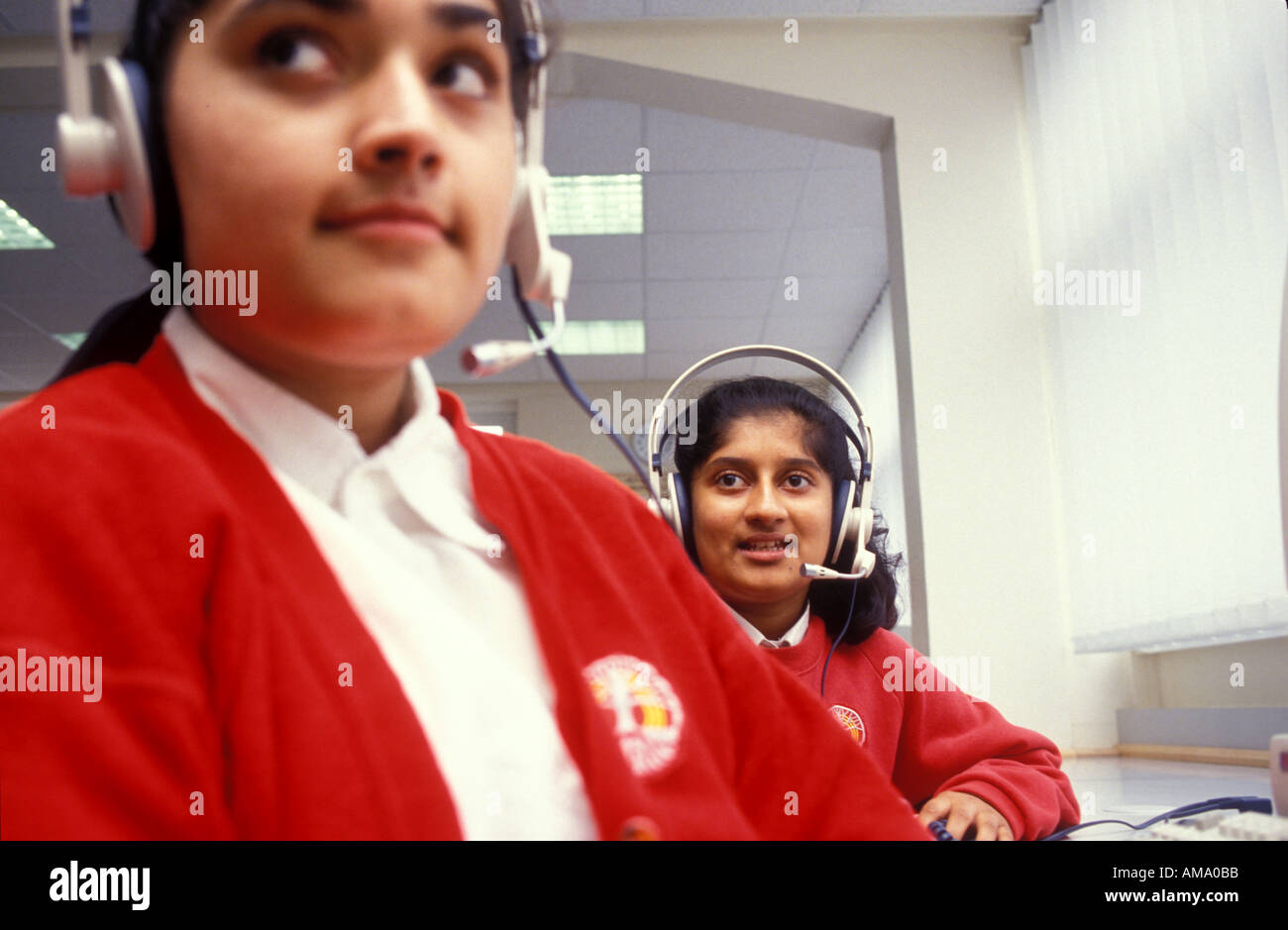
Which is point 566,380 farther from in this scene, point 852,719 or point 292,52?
point 852,719

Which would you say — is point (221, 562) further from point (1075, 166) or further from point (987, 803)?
point (1075, 166)

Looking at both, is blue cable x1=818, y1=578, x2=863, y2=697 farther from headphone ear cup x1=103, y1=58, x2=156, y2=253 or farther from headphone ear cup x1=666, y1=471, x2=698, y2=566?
headphone ear cup x1=103, y1=58, x2=156, y2=253

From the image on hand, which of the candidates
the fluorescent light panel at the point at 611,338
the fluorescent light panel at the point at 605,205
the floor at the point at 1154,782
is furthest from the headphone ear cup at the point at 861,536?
the fluorescent light panel at the point at 611,338

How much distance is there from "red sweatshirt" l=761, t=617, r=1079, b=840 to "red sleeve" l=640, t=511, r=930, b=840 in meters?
0.49

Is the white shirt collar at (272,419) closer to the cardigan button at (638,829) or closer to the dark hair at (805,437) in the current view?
the cardigan button at (638,829)

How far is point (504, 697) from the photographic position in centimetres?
35

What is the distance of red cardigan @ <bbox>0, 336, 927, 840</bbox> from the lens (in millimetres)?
283

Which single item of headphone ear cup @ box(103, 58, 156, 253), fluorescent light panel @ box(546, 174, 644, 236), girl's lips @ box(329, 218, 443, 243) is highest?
fluorescent light panel @ box(546, 174, 644, 236)

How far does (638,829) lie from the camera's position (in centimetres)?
34

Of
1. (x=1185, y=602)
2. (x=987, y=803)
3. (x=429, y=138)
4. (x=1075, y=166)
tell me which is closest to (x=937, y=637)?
(x=1185, y=602)

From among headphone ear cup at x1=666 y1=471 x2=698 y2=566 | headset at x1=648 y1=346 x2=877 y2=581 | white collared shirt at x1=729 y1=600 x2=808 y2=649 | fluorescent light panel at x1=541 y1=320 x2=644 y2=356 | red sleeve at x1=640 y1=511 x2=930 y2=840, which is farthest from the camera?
fluorescent light panel at x1=541 y1=320 x2=644 y2=356

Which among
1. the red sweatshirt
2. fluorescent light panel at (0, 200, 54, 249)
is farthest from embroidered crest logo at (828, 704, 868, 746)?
fluorescent light panel at (0, 200, 54, 249)

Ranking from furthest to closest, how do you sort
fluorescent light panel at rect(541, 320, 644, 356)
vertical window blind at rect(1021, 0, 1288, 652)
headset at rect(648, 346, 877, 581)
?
fluorescent light panel at rect(541, 320, 644, 356) < vertical window blind at rect(1021, 0, 1288, 652) < headset at rect(648, 346, 877, 581)

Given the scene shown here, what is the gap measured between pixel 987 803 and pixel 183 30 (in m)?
0.78
